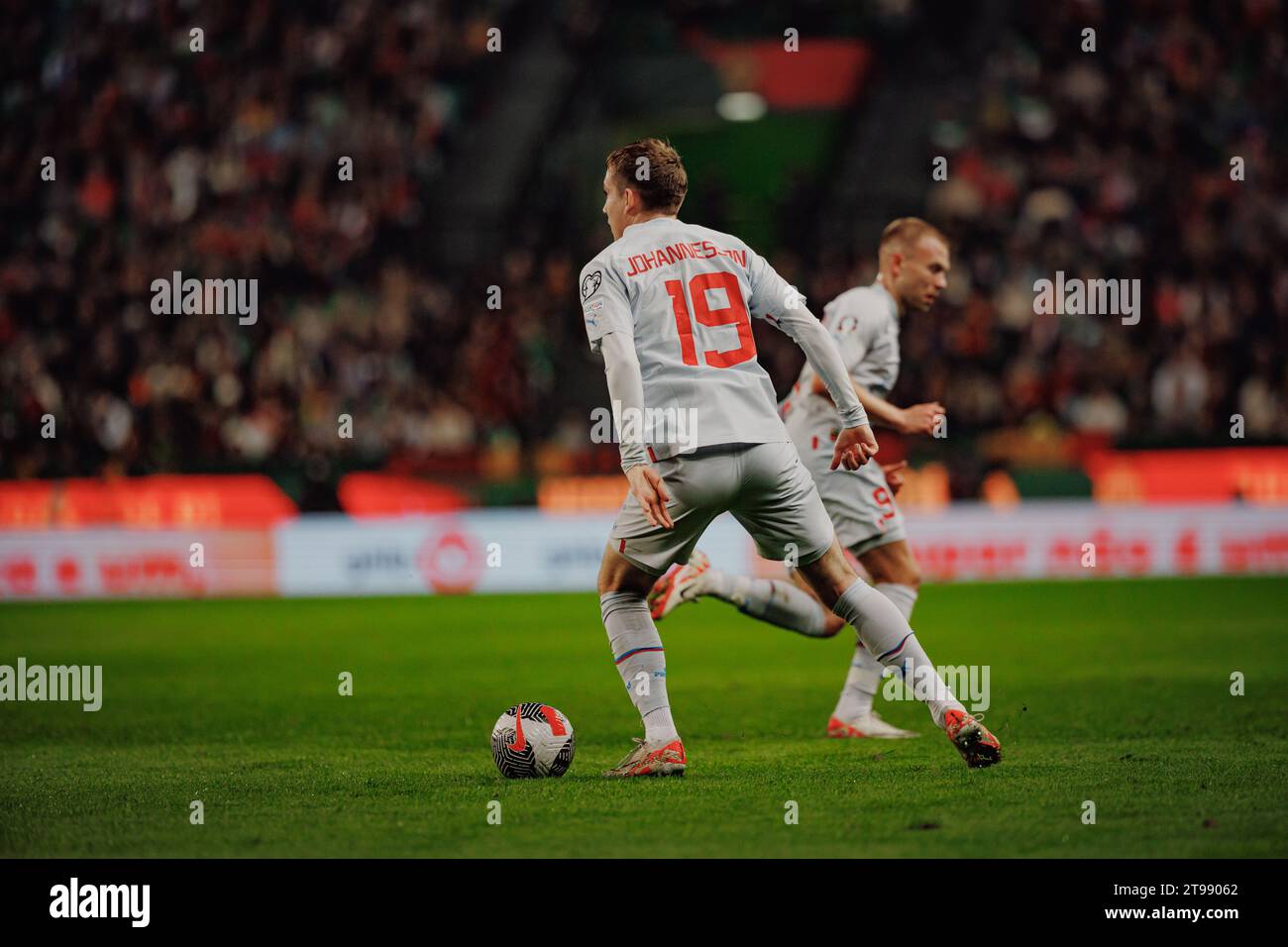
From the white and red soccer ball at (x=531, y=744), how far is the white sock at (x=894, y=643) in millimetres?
1325

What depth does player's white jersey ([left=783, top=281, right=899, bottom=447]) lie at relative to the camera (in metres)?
7.88

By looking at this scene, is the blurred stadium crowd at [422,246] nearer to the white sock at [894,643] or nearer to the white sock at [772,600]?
the white sock at [772,600]

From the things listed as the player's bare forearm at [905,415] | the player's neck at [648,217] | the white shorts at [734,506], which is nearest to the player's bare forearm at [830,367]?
the white shorts at [734,506]

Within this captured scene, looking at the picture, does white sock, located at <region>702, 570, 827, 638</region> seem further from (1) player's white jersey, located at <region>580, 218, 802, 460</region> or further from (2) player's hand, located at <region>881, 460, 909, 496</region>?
(1) player's white jersey, located at <region>580, 218, 802, 460</region>

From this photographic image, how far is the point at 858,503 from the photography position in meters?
7.93

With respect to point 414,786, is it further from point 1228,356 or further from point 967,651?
point 1228,356

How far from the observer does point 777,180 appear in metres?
24.7

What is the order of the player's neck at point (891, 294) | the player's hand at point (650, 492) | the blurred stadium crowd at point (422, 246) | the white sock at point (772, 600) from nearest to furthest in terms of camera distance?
the player's hand at point (650, 492) < the white sock at point (772, 600) < the player's neck at point (891, 294) < the blurred stadium crowd at point (422, 246)

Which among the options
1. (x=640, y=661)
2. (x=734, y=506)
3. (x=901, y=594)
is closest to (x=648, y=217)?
(x=734, y=506)

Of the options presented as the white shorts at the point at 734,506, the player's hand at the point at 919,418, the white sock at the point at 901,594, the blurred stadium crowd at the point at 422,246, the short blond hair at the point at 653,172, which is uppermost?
the blurred stadium crowd at the point at 422,246

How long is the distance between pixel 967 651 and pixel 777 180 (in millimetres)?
14288

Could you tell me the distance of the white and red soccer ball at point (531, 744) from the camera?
6797 millimetres

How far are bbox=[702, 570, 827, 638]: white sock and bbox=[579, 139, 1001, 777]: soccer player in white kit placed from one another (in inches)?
46.5
